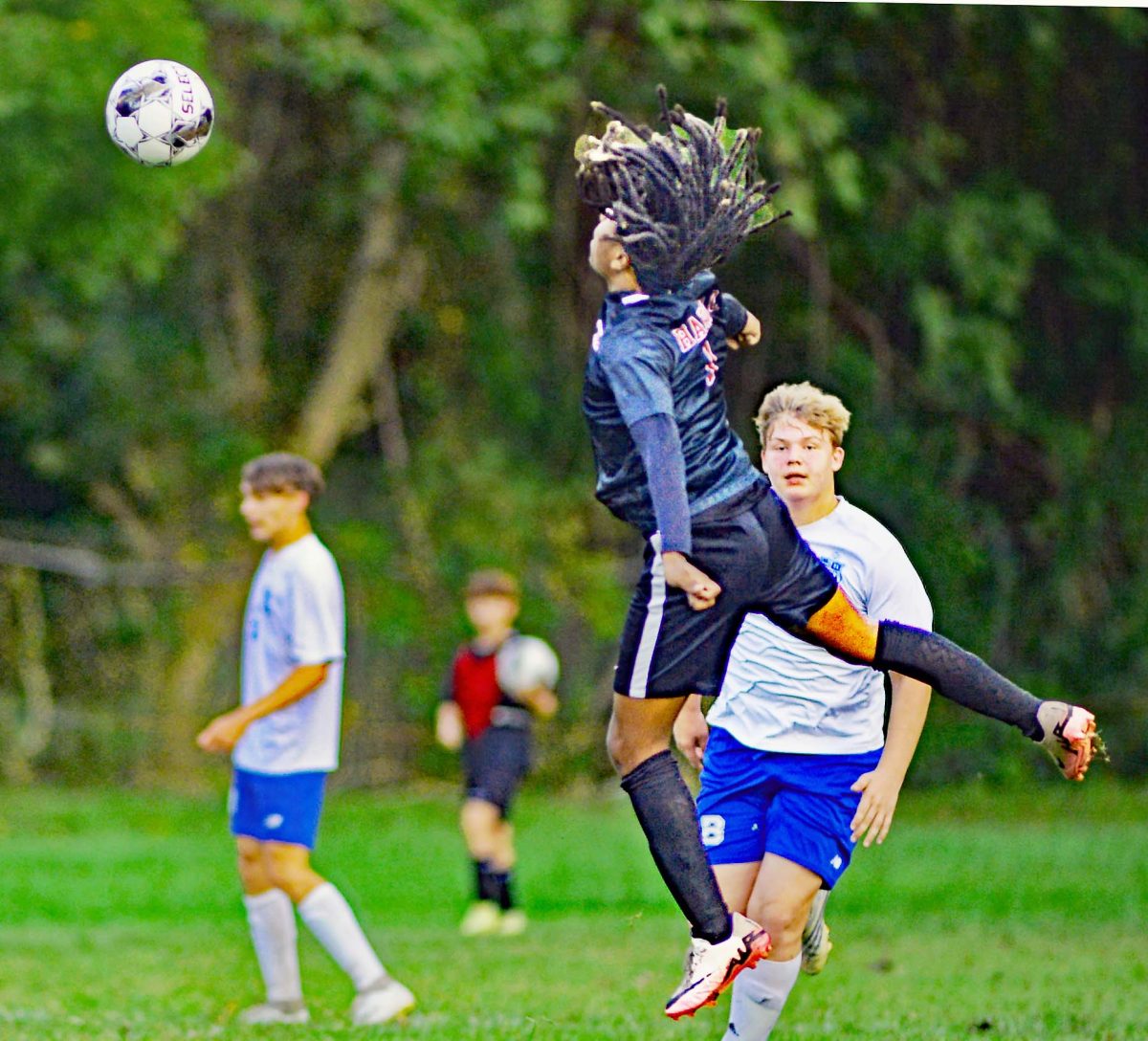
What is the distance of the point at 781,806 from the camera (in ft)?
17.8

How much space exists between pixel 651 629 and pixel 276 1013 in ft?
9.30

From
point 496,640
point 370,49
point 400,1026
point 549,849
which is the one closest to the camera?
point 400,1026

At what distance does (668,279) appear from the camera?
16.4ft

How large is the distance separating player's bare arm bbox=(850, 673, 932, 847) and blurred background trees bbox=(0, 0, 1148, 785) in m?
10.3

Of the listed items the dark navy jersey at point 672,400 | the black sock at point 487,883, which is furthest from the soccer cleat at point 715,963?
the black sock at point 487,883

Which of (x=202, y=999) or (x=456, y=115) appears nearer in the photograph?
(x=202, y=999)

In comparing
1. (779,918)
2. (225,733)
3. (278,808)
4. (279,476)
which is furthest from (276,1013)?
(779,918)

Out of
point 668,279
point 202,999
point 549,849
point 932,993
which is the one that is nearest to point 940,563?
point 549,849

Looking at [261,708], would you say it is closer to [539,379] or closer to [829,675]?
[829,675]

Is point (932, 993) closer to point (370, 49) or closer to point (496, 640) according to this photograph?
point (496, 640)

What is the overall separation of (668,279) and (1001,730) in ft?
39.4

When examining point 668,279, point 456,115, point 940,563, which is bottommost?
point 940,563

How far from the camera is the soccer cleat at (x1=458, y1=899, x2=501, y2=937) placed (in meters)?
9.87

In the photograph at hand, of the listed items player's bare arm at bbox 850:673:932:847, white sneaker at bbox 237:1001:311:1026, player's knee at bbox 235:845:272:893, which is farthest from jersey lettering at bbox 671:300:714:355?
white sneaker at bbox 237:1001:311:1026
